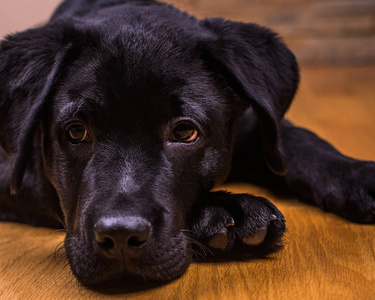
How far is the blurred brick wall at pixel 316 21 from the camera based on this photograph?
7.64 m

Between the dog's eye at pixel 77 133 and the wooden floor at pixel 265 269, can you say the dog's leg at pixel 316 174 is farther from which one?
the dog's eye at pixel 77 133

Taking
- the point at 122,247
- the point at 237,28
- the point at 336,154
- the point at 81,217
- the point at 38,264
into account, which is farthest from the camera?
the point at 336,154

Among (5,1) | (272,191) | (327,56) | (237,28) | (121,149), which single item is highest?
(237,28)

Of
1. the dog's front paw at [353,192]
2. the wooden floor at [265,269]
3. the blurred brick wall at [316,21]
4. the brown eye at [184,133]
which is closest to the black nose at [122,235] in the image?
the wooden floor at [265,269]

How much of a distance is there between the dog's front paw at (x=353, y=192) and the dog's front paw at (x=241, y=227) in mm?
488

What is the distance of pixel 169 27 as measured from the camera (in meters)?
2.18

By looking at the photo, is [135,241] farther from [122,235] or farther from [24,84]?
[24,84]

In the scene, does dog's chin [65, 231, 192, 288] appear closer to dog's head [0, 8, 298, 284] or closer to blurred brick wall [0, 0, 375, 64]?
dog's head [0, 8, 298, 284]

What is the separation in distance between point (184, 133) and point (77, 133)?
1.33 ft

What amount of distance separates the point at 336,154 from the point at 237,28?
76 centimetres

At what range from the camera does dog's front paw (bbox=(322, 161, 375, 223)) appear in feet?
7.23

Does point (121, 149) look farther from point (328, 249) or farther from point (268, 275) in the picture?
point (328, 249)

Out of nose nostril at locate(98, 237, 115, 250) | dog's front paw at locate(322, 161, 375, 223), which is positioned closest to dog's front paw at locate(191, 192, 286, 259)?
nose nostril at locate(98, 237, 115, 250)

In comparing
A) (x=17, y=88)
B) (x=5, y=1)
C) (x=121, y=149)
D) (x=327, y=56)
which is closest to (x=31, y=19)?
(x=5, y=1)
